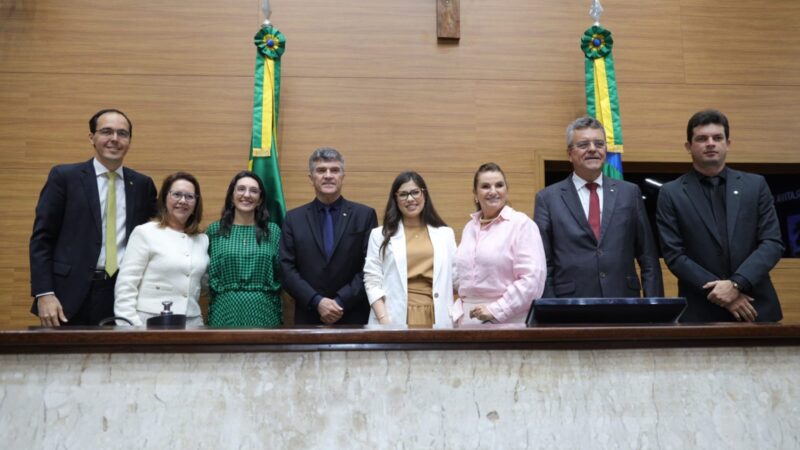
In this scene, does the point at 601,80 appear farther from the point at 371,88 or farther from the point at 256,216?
the point at 256,216

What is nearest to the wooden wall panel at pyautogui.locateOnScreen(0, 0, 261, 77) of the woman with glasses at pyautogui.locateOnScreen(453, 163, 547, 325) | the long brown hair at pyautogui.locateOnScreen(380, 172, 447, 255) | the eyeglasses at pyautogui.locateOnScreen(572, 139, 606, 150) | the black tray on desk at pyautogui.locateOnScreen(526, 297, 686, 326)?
the long brown hair at pyautogui.locateOnScreen(380, 172, 447, 255)

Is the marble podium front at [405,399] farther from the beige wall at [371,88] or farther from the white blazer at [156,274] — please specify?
the beige wall at [371,88]

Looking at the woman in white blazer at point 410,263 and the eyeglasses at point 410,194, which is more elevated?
the eyeglasses at point 410,194

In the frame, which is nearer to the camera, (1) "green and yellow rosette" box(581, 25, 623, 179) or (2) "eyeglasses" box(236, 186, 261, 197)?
(2) "eyeglasses" box(236, 186, 261, 197)

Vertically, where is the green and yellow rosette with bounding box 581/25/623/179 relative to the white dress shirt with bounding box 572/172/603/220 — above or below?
above

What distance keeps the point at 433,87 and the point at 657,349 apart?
2.61 m

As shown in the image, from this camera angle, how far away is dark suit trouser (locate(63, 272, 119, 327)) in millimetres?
2850

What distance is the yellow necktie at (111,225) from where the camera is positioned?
2.93 meters

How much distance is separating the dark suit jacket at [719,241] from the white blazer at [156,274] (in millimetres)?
2057

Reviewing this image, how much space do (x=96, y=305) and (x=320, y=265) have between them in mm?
964

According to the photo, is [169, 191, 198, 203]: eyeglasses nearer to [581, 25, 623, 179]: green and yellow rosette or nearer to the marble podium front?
the marble podium front

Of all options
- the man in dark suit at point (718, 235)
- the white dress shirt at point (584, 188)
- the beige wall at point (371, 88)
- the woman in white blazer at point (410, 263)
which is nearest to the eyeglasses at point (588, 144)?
the white dress shirt at point (584, 188)

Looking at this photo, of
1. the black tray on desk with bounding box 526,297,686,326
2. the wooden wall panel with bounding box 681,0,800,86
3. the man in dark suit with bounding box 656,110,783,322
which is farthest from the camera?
the wooden wall panel with bounding box 681,0,800,86

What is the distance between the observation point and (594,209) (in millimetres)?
2895
